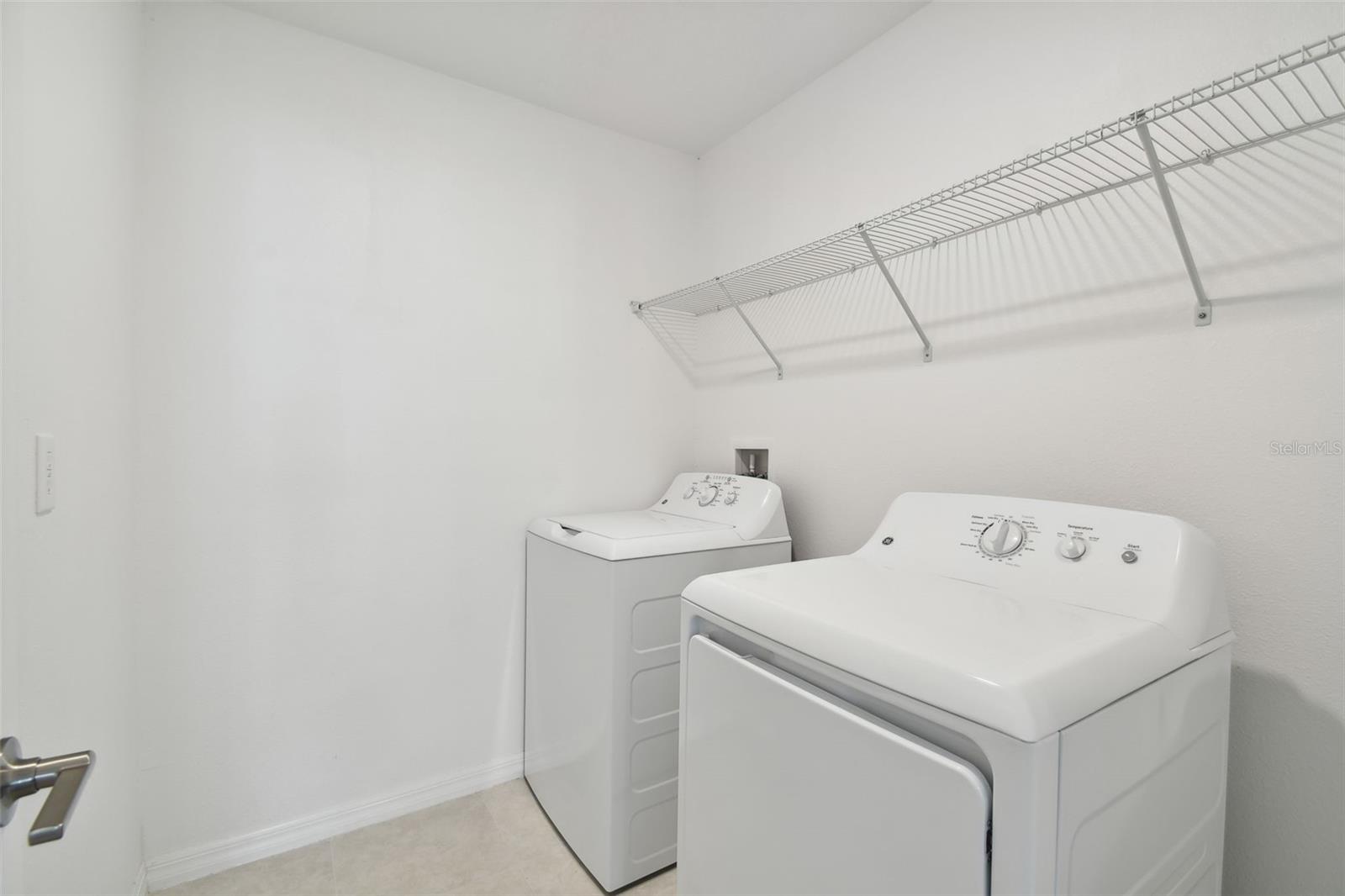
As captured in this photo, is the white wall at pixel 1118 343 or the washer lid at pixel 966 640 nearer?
the washer lid at pixel 966 640

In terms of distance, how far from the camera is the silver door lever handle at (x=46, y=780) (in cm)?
54

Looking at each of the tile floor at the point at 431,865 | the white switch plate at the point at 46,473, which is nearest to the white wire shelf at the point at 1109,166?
the white switch plate at the point at 46,473

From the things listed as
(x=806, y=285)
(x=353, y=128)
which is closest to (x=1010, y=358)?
(x=806, y=285)

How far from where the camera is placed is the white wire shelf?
0.94 meters

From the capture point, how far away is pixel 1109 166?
4.18ft

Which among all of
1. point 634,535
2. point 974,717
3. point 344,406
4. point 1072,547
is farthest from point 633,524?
point 974,717

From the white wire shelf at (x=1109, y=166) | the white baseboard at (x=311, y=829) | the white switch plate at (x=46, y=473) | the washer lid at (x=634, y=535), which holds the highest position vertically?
the white wire shelf at (x=1109, y=166)

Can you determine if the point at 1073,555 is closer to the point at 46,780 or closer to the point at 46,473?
the point at 46,780

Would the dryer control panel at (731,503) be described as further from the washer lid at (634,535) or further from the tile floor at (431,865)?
the tile floor at (431,865)

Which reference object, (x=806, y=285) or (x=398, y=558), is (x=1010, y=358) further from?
(x=398, y=558)
